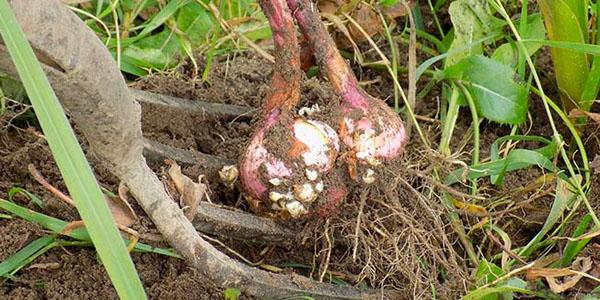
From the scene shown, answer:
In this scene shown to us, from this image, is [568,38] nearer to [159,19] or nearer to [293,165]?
[293,165]

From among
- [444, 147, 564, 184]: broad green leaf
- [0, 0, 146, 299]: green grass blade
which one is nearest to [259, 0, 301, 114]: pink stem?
[444, 147, 564, 184]: broad green leaf

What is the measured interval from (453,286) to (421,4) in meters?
0.78

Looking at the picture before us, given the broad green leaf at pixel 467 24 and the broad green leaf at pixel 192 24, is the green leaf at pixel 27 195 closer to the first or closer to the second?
the broad green leaf at pixel 192 24

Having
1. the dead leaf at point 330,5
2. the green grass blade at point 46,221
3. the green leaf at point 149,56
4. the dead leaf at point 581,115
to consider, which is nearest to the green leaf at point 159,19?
the green leaf at point 149,56

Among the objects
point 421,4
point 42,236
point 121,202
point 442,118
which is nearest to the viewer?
point 121,202

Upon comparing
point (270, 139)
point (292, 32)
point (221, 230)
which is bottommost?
point (221, 230)

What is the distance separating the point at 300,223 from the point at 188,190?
21cm

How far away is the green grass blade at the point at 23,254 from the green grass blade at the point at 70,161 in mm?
527

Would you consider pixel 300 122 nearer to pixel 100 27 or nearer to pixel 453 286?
pixel 453 286

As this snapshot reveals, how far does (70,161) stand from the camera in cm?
63

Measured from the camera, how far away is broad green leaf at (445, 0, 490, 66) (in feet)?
5.18

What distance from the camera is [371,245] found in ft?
3.99

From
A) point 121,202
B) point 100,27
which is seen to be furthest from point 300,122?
point 100,27

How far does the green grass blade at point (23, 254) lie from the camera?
112 cm
